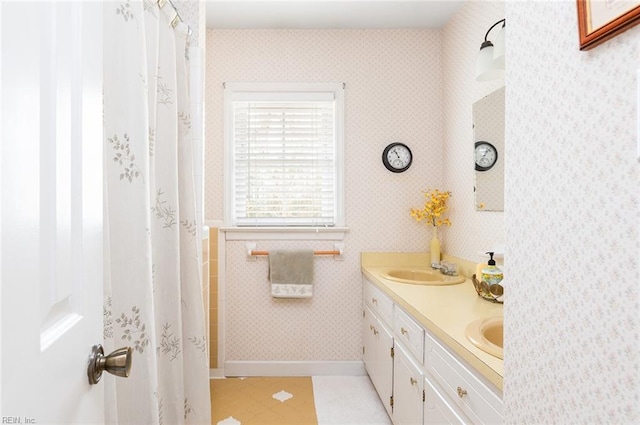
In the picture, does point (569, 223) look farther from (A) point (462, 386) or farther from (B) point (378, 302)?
(B) point (378, 302)

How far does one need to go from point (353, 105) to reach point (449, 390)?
217cm

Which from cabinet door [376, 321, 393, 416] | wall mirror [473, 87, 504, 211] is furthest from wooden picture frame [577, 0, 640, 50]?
cabinet door [376, 321, 393, 416]

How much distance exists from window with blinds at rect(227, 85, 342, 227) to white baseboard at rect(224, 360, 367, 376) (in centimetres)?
106

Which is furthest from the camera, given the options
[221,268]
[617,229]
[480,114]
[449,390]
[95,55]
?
[221,268]

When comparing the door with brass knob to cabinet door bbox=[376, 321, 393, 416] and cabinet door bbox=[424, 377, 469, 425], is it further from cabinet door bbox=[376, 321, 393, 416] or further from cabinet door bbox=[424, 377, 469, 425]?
cabinet door bbox=[376, 321, 393, 416]

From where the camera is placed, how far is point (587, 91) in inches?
25.7

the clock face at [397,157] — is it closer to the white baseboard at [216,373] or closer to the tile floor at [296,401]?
the tile floor at [296,401]

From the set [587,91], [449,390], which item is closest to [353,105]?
[449,390]

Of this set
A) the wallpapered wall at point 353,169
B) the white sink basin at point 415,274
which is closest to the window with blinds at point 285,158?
the wallpapered wall at point 353,169

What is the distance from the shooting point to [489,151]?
226 centimetres

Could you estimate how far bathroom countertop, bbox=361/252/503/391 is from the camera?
1.12 m

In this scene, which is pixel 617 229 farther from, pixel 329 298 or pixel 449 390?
pixel 329 298

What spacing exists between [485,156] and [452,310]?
106cm

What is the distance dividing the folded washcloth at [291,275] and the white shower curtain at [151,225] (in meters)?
1.09
